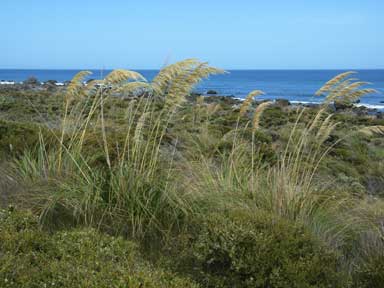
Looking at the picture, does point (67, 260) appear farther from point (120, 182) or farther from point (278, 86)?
point (278, 86)

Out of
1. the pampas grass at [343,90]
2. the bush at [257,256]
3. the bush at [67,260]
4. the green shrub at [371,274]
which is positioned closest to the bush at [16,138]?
the bush at [67,260]

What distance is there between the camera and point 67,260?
3457 mm

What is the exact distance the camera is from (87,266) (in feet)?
10.9

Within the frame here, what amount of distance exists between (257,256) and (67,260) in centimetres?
139

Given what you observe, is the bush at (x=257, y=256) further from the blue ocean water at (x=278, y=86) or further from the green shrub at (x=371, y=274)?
the blue ocean water at (x=278, y=86)

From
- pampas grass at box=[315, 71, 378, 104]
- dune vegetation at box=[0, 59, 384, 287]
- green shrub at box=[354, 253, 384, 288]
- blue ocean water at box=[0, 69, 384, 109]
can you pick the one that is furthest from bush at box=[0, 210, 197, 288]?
pampas grass at box=[315, 71, 378, 104]

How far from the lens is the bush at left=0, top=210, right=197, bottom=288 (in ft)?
10.1

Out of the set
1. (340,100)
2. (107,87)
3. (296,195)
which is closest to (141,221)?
(296,195)

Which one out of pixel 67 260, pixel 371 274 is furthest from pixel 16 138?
pixel 371 274

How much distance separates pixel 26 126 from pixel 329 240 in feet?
19.5

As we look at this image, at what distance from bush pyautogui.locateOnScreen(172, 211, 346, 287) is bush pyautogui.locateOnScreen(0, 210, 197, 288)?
392mm

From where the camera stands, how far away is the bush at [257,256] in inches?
142

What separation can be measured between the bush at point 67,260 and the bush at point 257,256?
392 millimetres

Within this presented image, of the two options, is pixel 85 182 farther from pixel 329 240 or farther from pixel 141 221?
pixel 329 240
